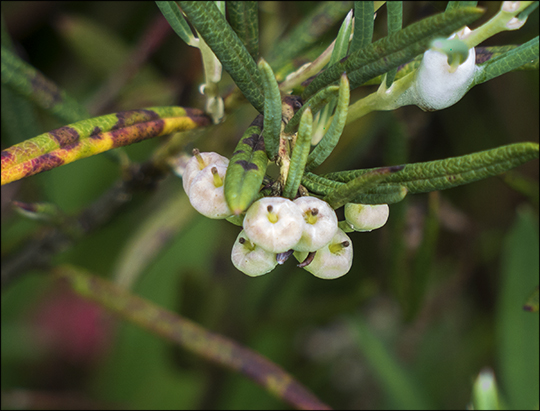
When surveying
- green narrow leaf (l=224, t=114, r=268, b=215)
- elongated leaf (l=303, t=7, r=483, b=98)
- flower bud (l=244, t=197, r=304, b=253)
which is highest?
elongated leaf (l=303, t=7, r=483, b=98)

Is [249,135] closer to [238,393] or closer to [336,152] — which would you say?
[336,152]

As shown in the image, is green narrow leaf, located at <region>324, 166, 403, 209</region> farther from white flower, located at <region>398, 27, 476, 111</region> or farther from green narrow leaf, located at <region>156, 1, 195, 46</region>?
green narrow leaf, located at <region>156, 1, 195, 46</region>

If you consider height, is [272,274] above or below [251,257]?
above

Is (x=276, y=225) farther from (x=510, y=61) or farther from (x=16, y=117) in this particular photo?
(x=16, y=117)

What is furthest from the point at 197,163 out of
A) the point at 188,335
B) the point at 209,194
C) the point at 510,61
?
the point at 188,335

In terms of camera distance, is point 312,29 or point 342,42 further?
point 312,29

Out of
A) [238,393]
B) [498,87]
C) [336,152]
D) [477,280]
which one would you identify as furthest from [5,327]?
[498,87]

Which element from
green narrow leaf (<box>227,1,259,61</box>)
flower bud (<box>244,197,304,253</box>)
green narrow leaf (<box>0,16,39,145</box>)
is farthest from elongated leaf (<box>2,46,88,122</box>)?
flower bud (<box>244,197,304,253</box>)

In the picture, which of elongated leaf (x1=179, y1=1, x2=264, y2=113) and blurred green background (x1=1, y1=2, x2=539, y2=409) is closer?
elongated leaf (x1=179, y1=1, x2=264, y2=113)
